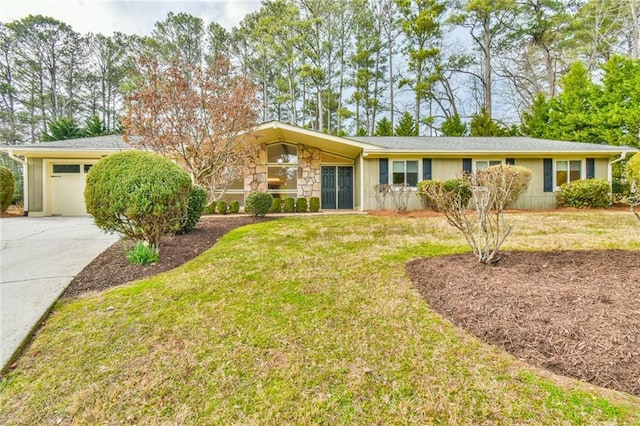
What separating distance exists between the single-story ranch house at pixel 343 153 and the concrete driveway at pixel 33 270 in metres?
5.37

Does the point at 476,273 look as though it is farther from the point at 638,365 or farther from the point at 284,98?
the point at 284,98

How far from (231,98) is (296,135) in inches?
152

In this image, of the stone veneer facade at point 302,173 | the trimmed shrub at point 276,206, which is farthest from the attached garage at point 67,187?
the trimmed shrub at point 276,206

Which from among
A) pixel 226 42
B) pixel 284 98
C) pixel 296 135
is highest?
pixel 226 42

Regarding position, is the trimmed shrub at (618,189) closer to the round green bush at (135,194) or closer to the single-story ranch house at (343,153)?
the single-story ranch house at (343,153)

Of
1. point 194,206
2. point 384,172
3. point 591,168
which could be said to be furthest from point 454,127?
point 194,206

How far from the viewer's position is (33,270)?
12.4 ft

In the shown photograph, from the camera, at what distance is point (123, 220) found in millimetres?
4156

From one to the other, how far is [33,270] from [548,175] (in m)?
15.4

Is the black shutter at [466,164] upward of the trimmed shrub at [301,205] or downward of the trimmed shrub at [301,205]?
upward

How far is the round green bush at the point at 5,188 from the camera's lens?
10.4 m

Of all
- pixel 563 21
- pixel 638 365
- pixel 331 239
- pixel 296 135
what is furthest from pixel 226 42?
pixel 638 365

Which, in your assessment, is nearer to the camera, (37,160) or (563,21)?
(37,160)

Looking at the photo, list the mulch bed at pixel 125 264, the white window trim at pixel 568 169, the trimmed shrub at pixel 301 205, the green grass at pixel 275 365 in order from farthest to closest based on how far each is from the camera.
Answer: the trimmed shrub at pixel 301 205 → the white window trim at pixel 568 169 → the mulch bed at pixel 125 264 → the green grass at pixel 275 365
